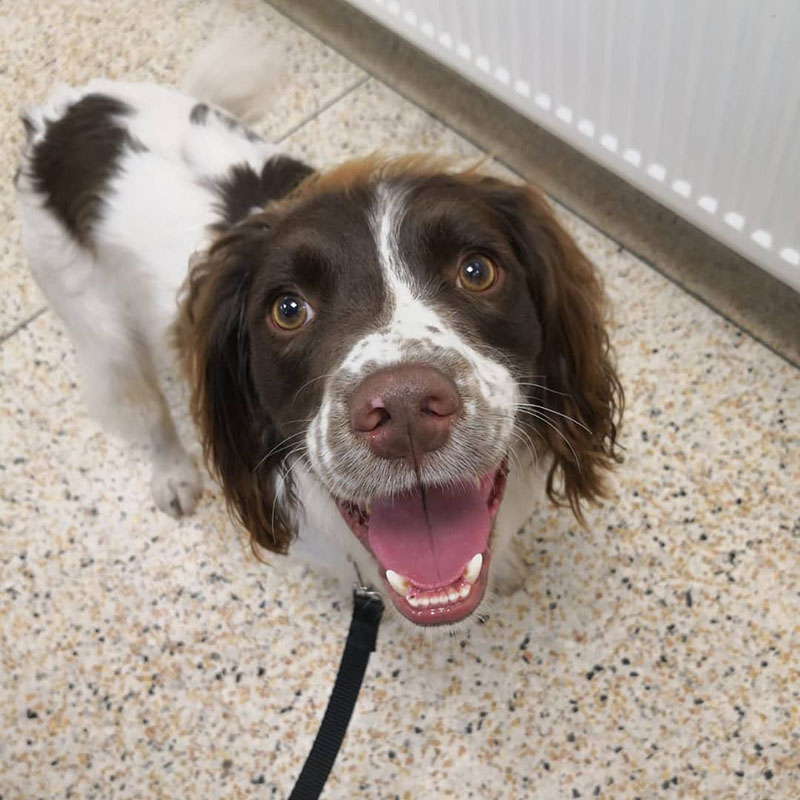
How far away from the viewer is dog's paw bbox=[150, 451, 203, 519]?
1957 millimetres

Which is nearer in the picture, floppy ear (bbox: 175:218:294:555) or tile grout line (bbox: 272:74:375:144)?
floppy ear (bbox: 175:218:294:555)

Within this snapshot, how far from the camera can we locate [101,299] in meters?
1.78

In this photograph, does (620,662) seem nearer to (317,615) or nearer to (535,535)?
(535,535)

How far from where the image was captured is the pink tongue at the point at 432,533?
1.20m

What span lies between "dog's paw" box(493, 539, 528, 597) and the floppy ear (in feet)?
1.69

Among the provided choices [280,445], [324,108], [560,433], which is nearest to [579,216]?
[324,108]

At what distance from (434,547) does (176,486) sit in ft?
3.11

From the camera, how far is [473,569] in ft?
3.92

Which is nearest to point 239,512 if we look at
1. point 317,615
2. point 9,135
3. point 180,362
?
point 180,362

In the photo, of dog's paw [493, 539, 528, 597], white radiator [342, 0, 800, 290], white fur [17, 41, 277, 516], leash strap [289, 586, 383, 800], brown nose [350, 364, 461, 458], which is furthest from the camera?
dog's paw [493, 539, 528, 597]

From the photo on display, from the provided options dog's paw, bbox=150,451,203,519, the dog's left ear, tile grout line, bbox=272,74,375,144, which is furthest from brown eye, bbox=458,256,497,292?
tile grout line, bbox=272,74,375,144

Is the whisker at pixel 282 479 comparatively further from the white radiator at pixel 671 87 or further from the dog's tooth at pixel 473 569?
the white radiator at pixel 671 87

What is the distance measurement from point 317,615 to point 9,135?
1.89 meters

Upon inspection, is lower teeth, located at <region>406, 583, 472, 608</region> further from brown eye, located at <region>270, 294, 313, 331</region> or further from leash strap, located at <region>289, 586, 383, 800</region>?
brown eye, located at <region>270, 294, 313, 331</region>
